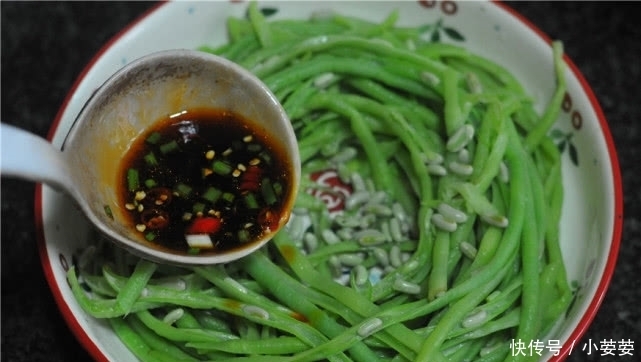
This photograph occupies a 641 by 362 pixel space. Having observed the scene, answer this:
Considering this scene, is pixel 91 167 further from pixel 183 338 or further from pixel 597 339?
pixel 597 339

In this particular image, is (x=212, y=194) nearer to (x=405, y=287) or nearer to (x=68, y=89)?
(x=405, y=287)

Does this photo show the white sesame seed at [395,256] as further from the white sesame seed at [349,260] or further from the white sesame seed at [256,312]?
the white sesame seed at [256,312]

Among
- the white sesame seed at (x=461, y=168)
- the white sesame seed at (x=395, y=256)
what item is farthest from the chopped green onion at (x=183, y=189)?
the white sesame seed at (x=461, y=168)

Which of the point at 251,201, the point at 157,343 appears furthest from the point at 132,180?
the point at 157,343

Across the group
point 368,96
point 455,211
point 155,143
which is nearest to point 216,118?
point 155,143

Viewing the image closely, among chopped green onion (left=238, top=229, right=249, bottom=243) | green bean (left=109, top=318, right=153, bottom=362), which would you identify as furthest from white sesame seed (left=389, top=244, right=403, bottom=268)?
green bean (left=109, top=318, right=153, bottom=362)
